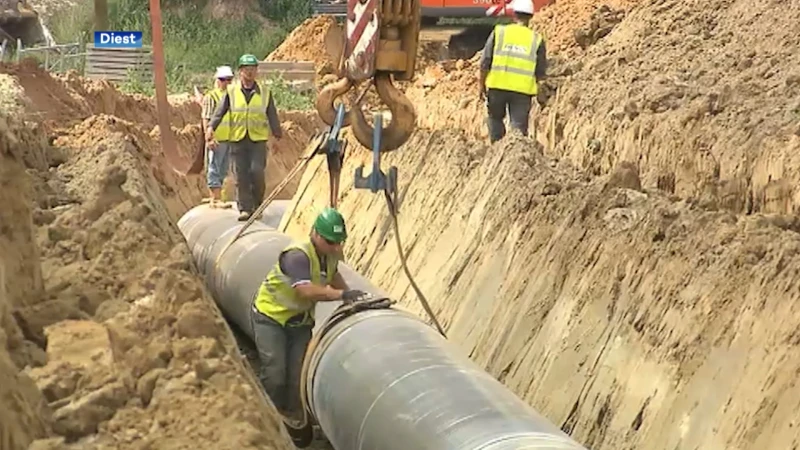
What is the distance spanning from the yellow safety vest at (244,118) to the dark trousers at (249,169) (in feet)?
0.41

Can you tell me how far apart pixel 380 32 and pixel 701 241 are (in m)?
2.51

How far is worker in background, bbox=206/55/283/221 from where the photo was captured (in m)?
10.5

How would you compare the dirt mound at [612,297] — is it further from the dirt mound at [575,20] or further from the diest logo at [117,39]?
the diest logo at [117,39]

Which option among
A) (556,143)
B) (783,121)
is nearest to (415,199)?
(556,143)

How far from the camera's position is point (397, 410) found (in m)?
5.48

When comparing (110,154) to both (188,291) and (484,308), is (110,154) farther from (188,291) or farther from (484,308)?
(188,291)

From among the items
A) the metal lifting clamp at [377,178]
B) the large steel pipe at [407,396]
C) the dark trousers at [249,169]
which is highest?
the metal lifting clamp at [377,178]

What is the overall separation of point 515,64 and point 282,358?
12.1 ft

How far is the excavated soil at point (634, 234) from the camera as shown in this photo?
5352 mm

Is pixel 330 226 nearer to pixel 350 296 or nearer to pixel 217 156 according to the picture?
pixel 350 296

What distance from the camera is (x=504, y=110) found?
32.7ft

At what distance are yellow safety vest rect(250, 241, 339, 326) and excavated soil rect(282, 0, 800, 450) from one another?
1.25m

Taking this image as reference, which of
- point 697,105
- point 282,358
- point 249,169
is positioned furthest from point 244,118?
point 697,105

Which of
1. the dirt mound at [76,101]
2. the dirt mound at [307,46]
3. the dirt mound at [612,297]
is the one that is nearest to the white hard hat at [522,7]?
the dirt mound at [612,297]
